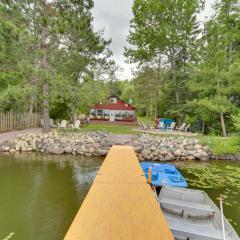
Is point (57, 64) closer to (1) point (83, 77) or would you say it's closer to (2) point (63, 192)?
(1) point (83, 77)

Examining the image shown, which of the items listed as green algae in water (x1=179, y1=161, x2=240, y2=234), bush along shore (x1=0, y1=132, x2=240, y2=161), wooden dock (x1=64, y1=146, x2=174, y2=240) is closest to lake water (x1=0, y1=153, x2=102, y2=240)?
bush along shore (x1=0, y1=132, x2=240, y2=161)

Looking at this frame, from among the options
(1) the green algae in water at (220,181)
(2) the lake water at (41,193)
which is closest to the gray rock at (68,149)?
(2) the lake water at (41,193)

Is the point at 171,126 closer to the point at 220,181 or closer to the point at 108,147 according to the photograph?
the point at 108,147

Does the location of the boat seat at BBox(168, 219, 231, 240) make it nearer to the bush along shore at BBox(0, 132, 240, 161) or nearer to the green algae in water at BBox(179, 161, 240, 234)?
the green algae in water at BBox(179, 161, 240, 234)

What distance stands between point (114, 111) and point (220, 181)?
19791mm

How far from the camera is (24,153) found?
11.0m

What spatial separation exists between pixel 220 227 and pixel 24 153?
9480 millimetres

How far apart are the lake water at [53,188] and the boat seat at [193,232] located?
134cm

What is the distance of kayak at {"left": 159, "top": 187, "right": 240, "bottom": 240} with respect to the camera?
3475 mm

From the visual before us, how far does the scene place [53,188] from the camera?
6.60 metres

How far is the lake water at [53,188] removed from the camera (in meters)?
4.66

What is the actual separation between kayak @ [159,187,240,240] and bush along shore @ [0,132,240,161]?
5715 millimetres

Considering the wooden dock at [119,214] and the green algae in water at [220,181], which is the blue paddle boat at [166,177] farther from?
the wooden dock at [119,214]

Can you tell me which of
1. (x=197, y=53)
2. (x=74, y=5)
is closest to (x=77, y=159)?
(x=74, y=5)
